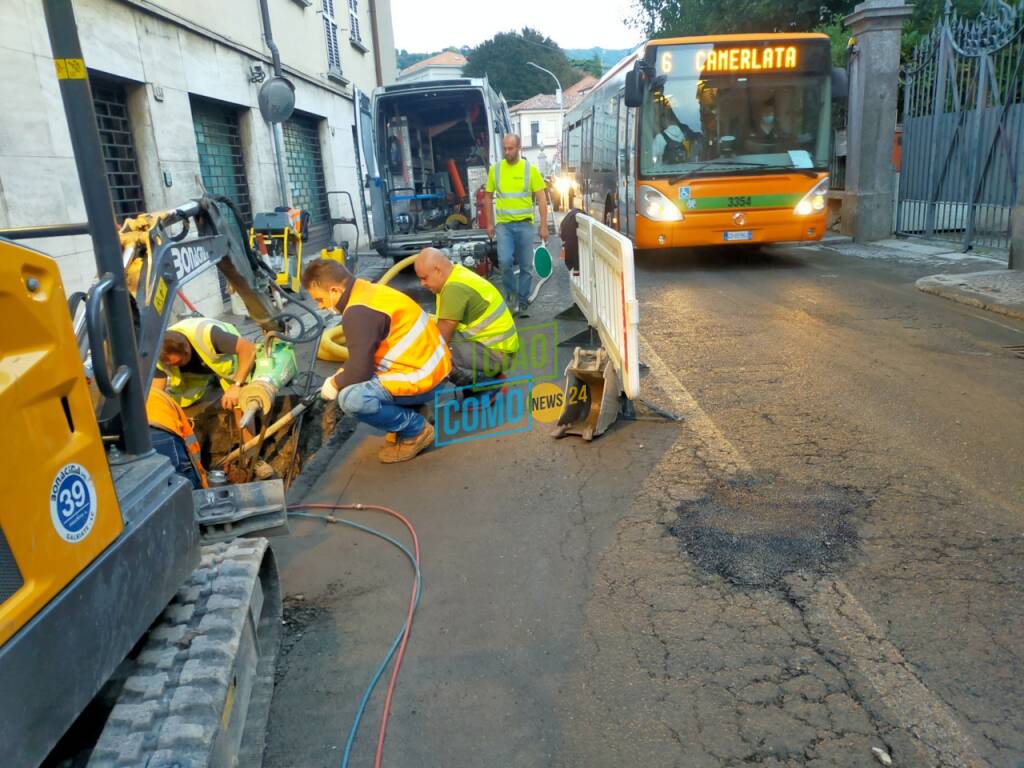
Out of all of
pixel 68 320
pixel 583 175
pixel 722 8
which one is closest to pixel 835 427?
pixel 68 320

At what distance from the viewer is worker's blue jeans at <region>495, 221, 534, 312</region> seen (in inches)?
343

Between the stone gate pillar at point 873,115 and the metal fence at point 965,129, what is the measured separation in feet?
0.93

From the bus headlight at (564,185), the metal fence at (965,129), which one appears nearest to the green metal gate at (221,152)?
the metal fence at (965,129)

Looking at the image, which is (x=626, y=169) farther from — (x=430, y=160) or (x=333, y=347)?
(x=333, y=347)

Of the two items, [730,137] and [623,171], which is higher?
[730,137]

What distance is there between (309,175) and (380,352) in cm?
1251

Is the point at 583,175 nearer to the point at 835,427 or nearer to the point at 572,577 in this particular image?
the point at 835,427

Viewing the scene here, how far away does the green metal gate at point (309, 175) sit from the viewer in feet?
48.5

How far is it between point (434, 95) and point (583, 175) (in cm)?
608

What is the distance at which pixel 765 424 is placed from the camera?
4949 millimetres

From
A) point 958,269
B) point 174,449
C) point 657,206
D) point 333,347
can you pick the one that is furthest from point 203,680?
point 958,269

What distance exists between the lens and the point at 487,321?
5.56 meters

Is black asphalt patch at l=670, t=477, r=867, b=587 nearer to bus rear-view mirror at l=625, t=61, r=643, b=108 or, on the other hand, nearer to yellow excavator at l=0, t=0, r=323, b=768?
yellow excavator at l=0, t=0, r=323, b=768

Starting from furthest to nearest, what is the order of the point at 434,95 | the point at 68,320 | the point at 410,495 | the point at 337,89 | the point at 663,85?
the point at 337,89 < the point at 434,95 < the point at 663,85 < the point at 410,495 < the point at 68,320
